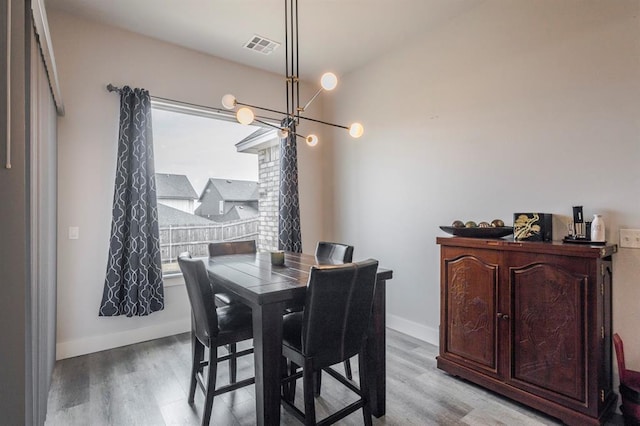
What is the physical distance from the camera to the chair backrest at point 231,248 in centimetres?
295

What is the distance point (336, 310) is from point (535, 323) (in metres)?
1.38

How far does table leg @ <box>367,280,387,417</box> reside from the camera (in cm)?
201

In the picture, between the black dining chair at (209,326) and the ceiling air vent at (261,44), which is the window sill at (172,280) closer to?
the black dining chair at (209,326)

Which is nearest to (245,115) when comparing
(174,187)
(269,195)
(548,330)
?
(174,187)

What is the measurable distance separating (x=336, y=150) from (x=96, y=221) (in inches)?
111

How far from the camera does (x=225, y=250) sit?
119 inches

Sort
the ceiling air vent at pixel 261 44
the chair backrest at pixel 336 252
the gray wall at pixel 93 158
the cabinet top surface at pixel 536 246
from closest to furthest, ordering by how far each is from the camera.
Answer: the cabinet top surface at pixel 536 246, the chair backrest at pixel 336 252, the gray wall at pixel 93 158, the ceiling air vent at pixel 261 44

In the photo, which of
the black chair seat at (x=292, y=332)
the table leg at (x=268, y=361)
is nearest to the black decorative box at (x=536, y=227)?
the black chair seat at (x=292, y=332)

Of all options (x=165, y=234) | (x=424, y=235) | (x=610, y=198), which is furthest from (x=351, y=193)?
(x=610, y=198)

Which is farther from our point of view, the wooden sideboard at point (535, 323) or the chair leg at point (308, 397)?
the wooden sideboard at point (535, 323)

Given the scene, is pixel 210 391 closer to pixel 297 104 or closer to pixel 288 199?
pixel 297 104

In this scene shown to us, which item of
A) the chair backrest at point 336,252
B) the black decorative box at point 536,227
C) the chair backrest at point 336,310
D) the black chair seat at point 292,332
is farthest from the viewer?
the chair backrest at point 336,252

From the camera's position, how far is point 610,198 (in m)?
2.10

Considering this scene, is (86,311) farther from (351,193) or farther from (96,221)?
(351,193)
